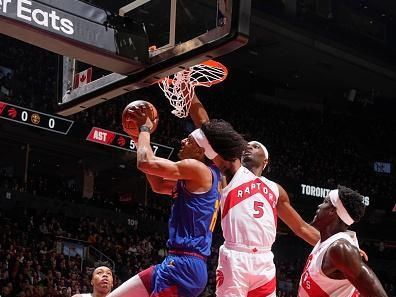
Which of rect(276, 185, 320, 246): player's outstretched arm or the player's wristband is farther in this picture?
rect(276, 185, 320, 246): player's outstretched arm

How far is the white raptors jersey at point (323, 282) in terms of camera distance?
3885 mm

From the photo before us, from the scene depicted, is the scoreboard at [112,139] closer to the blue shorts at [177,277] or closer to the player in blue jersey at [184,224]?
the player in blue jersey at [184,224]

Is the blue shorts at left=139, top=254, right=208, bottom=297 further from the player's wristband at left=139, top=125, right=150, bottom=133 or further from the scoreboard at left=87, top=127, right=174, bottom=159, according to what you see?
the scoreboard at left=87, top=127, right=174, bottom=159

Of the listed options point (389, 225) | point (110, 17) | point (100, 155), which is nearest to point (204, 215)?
point (110, 17)

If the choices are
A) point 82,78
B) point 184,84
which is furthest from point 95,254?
point 82,78

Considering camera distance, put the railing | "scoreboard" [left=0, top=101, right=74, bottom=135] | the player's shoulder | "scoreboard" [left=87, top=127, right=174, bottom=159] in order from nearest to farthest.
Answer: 1. the player's shoulder
2. "scoreboard" [left=0, top=101, right=74, bottom=135]
3. the railing
4. "scoreboard" [left=87, top=127, right=174, bottom=159]

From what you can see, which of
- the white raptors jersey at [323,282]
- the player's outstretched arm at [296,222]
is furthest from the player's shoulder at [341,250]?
the player's outstretched arm at [296,222]

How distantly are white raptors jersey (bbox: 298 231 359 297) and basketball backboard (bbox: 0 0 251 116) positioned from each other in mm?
1231

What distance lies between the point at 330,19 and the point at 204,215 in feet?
64.2

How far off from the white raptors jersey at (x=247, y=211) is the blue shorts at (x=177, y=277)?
41 centimetres

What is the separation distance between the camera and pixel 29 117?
16.7 metres

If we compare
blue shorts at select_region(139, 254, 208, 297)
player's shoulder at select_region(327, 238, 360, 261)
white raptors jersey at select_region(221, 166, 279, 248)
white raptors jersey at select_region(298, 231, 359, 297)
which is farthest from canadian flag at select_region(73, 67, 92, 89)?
player's shoulder at select_region(327, 238, 360, 261)

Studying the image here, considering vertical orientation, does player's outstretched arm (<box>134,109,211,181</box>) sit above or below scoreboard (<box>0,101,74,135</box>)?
below

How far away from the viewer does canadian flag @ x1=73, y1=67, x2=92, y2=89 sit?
4.88 metres
